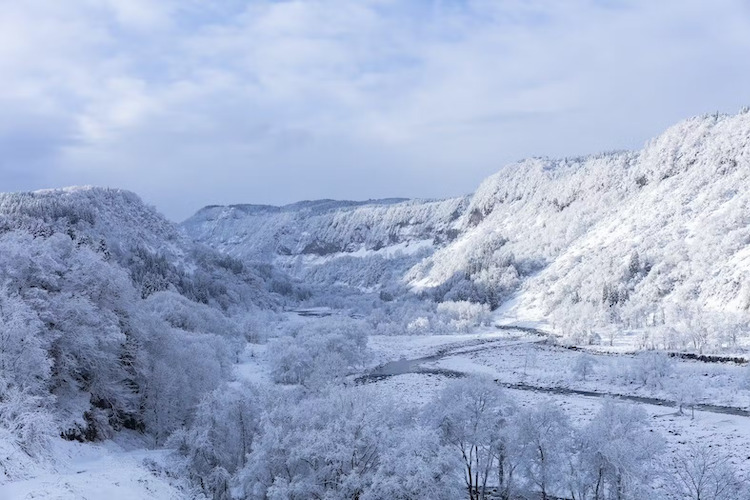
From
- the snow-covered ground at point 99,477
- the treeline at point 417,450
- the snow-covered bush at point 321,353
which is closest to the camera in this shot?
the snow-covered ground at point 99,477

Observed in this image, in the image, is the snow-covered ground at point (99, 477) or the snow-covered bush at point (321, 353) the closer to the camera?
the snow-covered ground at point (99, 477)

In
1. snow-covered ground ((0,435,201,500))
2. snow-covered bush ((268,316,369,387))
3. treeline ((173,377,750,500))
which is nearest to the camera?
snow-covered ground ((0,435,201,500))

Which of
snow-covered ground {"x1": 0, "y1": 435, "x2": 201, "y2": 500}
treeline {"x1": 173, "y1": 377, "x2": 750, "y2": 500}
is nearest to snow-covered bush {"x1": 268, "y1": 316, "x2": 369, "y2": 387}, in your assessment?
snow-covered ground {"x1": 0, "y1": 435, "x2": 201, "y2": 500}

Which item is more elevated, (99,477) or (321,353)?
(99,477)

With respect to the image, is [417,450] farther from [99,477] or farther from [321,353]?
[321,353]

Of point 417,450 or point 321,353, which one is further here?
point 321,353

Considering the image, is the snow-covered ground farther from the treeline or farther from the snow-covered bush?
the snow-covered bush

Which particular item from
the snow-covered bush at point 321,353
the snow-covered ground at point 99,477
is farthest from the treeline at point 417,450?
the snow-covered bush at point 321,353

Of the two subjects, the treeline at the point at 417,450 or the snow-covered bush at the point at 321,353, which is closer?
the treeline at the point at 417,450

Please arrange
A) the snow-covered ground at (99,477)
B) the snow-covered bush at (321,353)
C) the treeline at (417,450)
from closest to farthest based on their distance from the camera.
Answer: the snow-covered ground at (99,477), the treeline at (417,450), the snow-covered bush at (321,353)

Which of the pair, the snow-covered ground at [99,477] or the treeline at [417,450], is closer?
the snow-covered ground at [99,477]

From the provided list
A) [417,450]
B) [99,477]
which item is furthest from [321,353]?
[417,450]

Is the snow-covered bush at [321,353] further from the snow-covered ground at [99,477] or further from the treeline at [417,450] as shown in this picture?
the treeline at [417,450]
